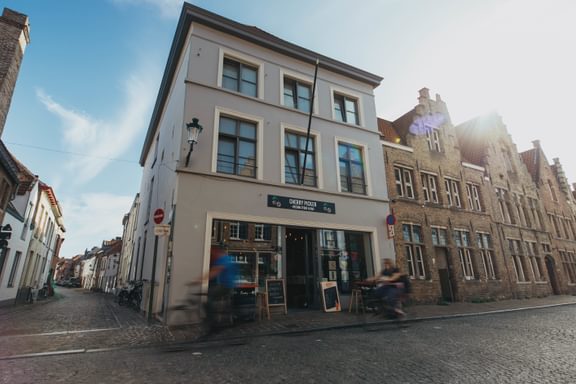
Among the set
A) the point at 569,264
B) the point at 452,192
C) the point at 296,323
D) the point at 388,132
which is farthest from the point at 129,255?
the point at 569,264

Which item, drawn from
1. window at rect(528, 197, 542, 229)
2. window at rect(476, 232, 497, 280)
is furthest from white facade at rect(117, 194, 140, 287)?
window at rect(528, 197, 542, 229)

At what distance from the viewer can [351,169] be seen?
13617 mm

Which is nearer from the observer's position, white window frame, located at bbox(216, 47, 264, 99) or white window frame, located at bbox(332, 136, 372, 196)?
white window frame, located at bbox(216, 47, 264, 99)

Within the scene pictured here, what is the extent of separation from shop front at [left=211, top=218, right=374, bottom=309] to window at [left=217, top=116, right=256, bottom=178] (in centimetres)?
207

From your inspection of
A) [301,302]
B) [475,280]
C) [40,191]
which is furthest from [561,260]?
[40,191]

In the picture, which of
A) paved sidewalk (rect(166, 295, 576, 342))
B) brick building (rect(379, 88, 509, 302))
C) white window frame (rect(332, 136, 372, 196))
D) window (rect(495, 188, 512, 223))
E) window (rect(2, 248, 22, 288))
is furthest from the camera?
window (rect(495, 188, 512, 223))

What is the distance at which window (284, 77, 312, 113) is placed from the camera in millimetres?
13261

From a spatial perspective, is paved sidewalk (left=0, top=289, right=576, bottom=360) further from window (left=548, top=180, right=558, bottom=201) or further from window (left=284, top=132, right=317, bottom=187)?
window (left=548, top=180, right=558, bottom=201)

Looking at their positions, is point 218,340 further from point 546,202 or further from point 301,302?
point 546,202

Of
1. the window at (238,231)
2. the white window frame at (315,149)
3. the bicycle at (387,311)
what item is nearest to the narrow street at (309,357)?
the bicycle at (387,311)

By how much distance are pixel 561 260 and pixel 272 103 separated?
2844 centimetres

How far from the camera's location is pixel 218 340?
6.55 m

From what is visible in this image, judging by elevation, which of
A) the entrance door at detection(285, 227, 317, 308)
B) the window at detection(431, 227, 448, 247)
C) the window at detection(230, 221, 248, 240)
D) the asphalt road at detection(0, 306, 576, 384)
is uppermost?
the window at detection(431, 227, 448, 247)

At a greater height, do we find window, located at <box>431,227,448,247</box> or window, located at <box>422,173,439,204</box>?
window, located at <box>422,173,439,204</box>
